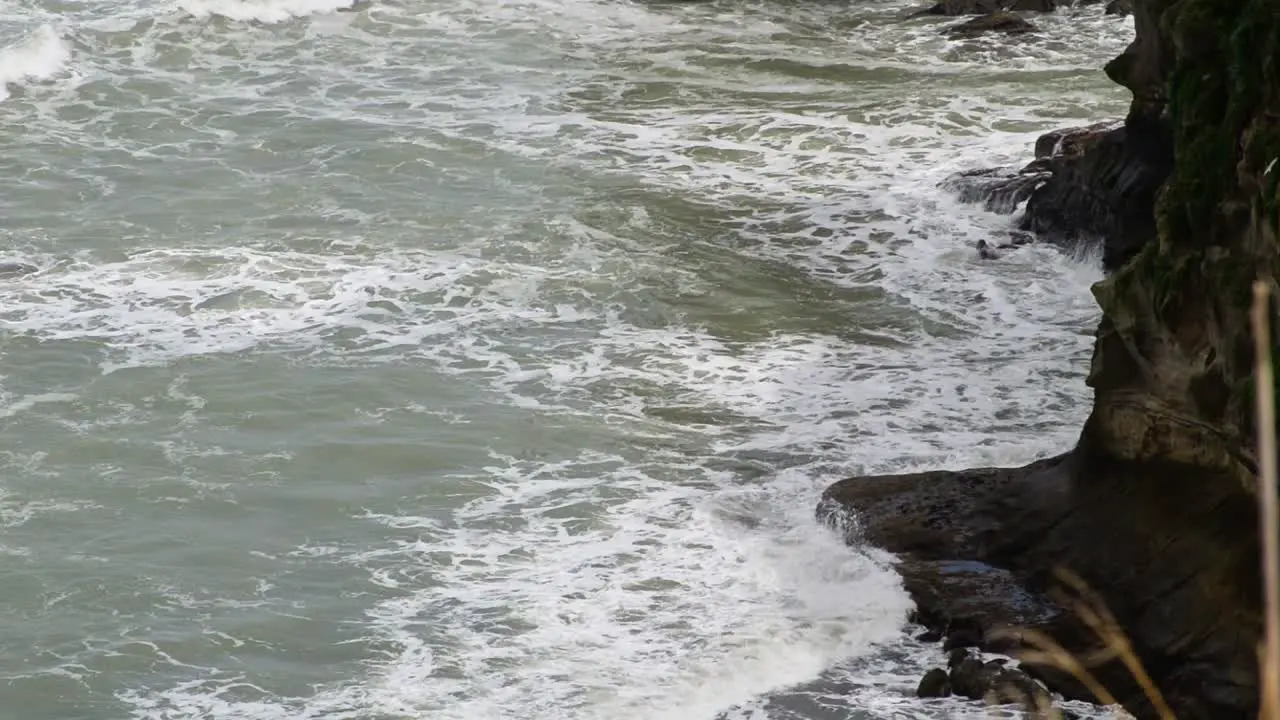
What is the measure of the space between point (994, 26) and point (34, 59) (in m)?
13.5

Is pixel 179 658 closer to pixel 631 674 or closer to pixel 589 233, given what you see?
pixel 631 674

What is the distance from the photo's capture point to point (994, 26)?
84.9ft

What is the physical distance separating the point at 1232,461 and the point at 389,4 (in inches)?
866

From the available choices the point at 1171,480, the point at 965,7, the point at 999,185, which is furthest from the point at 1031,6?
the point at 1171,480

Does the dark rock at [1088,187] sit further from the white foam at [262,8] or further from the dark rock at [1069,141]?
the white foam at [262,8]

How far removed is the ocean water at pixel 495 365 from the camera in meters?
9.25

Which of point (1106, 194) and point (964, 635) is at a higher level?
point (1106, 194)

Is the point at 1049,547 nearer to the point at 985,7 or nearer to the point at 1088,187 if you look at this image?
the point at 1088,187

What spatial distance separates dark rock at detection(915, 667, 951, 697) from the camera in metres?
8.45

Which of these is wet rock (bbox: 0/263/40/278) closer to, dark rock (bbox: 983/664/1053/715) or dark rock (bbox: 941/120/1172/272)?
dark rock (bbox: 941/120/1172/272)

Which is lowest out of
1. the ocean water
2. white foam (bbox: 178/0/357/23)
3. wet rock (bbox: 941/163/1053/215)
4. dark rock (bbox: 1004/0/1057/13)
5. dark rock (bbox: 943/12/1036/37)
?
the ocean water

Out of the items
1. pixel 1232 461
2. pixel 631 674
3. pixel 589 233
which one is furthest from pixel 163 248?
pixel 1232 461

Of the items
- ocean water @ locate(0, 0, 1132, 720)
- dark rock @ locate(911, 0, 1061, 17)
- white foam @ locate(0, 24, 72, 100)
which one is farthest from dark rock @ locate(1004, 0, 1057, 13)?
white foam @ locate(0, 24, 72, 100)

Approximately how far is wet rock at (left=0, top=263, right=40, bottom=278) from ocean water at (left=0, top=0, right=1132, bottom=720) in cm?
18
